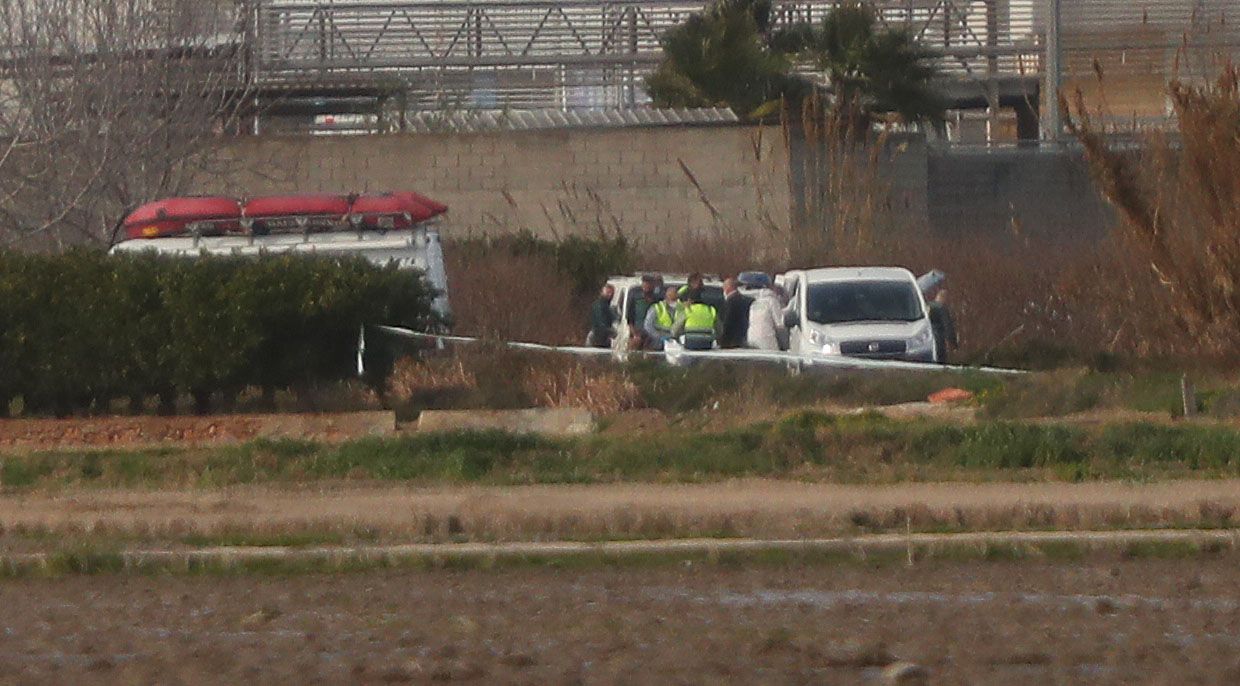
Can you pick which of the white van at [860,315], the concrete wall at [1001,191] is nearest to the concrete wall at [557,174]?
the concrete wall at [1001,191]

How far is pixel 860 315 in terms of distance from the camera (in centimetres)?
2192

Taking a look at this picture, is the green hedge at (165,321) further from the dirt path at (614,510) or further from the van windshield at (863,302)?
the van windshield at (863,302)

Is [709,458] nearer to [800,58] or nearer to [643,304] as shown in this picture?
[643,304]

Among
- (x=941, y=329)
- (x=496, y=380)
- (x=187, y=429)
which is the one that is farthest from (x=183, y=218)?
(x=941, y=329)

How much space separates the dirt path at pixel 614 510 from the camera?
39.7 ft

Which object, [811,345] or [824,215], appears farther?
[824,215]

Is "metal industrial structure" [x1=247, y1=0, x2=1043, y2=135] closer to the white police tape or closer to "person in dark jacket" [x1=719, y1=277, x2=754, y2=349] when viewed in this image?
"person in dark jacket" [x1=719, y1=277, x2=754, y2=349]

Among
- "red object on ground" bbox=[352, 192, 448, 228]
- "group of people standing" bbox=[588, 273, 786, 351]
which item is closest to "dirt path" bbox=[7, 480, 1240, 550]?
"group of people standing" bbox=[588, 273, 786, 351]

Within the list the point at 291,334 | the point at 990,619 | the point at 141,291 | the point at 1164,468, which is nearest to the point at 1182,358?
the point at 1164,468

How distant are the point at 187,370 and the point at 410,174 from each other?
13.7 meters

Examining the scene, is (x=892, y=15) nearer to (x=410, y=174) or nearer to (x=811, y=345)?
(x=410, y=174)

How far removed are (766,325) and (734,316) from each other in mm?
796

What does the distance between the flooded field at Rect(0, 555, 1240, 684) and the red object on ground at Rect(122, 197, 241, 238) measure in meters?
11.0

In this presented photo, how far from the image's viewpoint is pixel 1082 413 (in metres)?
18.4
